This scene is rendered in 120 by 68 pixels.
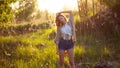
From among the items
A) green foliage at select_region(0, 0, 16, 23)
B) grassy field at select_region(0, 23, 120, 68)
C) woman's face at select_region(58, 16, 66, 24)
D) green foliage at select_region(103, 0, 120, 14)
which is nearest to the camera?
woman's face at select_region(58, 16, 66, 24)

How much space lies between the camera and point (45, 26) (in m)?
23.9

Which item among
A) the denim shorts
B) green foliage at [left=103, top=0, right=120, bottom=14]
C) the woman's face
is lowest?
the denim shorts

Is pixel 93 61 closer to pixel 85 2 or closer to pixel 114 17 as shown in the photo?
pixel 114 17

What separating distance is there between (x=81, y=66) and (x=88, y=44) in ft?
12.6

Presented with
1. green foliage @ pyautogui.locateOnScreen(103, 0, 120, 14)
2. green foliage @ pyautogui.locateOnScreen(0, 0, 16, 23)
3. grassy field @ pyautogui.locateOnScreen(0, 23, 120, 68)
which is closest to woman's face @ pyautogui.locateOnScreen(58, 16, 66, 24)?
grassy field @ pyautogui.locateOnScreen(0, 23, 120, 68)

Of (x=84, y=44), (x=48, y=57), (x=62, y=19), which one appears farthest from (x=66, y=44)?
(x=84, y=44)

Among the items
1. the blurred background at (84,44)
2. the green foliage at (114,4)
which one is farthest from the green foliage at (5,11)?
the green foliage at (114,4)

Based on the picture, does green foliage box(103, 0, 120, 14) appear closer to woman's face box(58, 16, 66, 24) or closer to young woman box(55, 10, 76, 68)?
young woman box(55, 10, 76, 68)

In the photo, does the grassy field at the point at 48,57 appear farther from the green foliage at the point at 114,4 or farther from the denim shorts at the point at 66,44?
the green foliage at the point at 114,4

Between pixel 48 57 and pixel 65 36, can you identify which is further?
pixel 48 57

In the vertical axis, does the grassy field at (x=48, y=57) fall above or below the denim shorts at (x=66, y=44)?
below

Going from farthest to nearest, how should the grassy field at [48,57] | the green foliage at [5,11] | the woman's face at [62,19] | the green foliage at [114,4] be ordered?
1. the green foliage at [114,4]
2. the green foliage at [5,11]
3. the grassy field at [48,57]
4. the woman's face at [62,19]

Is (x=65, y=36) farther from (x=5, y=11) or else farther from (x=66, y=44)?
(x=5, y=11)

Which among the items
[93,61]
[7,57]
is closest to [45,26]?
[7,57]
